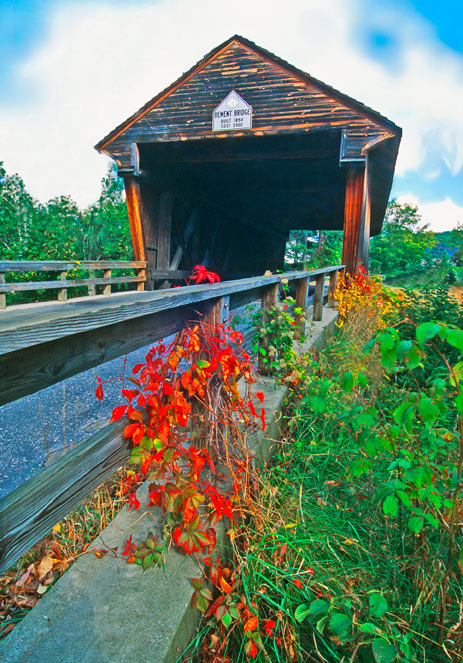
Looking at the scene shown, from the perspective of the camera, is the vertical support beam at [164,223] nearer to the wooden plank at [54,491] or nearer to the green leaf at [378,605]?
the wooden plank at [54,491]

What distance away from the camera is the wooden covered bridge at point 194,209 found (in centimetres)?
108

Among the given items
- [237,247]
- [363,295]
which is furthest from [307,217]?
[363,295]

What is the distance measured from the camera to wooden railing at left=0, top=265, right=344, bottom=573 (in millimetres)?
921

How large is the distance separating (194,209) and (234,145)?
2792 mm

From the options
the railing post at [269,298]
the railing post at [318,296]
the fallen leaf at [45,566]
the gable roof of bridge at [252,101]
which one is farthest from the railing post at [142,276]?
the fallen leaf at [45,566]

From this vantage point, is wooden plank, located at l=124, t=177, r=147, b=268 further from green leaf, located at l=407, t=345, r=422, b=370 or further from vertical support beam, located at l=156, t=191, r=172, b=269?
green leaf, located at l=407, t=345, r=422, b=370

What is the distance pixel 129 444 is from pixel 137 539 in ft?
1.38

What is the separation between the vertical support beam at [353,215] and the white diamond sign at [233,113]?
2317 millimetres

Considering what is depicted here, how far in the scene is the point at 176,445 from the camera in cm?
161

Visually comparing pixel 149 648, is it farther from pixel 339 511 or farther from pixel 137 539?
pixel 339 511

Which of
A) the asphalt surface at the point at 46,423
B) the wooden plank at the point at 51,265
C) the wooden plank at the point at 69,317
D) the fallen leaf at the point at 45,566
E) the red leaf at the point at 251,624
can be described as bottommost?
the fallen leaf at the point at 45,566

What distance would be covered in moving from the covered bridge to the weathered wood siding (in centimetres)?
2

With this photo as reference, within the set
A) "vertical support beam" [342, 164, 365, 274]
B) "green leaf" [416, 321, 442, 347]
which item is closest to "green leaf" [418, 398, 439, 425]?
"green leaf" [416, 321, 442, 347]

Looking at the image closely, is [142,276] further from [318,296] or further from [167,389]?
[167,389]
